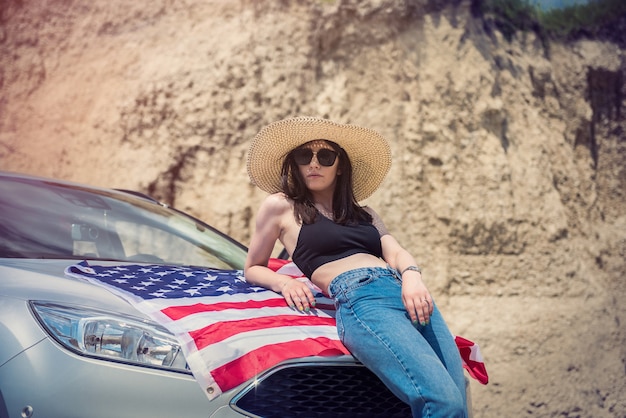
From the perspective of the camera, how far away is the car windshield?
3.18 meters

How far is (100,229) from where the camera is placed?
3711 millimetres

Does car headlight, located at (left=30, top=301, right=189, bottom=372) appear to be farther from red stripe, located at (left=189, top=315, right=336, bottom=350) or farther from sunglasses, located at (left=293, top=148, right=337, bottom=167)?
sunglasses, located at (left=293, top=148, right=337, bottom=167)

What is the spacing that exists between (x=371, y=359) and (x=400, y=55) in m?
5.92

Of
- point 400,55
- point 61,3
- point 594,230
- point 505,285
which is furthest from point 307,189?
point 61,3

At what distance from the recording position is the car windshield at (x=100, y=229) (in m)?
3.18

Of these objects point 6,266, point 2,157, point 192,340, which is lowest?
point 192,340

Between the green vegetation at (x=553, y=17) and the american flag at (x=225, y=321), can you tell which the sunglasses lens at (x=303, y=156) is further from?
the green vegetation at (x=553, y=17)

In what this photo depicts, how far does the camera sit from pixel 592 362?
21.2 feet

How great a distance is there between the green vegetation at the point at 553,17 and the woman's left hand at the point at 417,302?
6.51 metres

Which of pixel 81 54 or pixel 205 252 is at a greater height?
pixel 81 54

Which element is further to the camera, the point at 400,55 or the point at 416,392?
the point at 400,55

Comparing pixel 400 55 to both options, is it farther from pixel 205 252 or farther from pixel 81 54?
pixel 205 252

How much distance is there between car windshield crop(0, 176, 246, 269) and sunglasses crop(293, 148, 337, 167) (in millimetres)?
977

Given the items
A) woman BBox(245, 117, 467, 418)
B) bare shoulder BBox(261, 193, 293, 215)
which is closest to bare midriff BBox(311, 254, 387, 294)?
woman BBox(245, 117, 467, 418)
